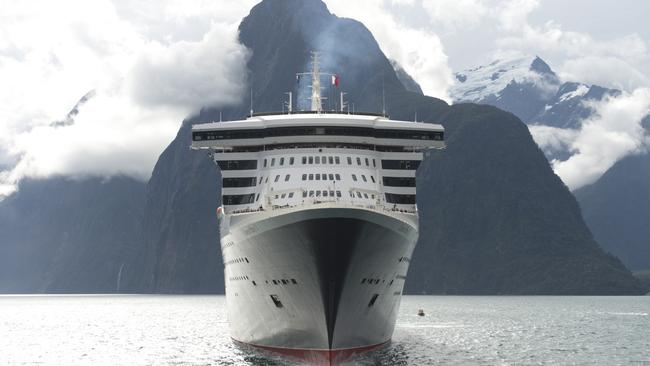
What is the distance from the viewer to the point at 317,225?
53.9m

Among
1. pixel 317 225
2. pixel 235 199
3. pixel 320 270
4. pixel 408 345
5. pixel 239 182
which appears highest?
pixel 239 182

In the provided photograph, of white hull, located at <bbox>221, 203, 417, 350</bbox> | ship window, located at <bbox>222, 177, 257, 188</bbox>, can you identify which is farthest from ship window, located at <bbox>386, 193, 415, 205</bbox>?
ship window, located at <bbox>222, 177, 257, 188</bbox>

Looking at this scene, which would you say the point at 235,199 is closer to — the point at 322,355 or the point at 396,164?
the point at 396,164

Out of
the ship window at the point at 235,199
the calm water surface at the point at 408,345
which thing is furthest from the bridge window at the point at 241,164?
the calm water surface at the point at 408,345

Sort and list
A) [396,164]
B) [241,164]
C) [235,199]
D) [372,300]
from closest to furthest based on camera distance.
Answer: [372,300], [235,199], [241,164], [396,164]

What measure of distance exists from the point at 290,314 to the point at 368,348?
19.5ft

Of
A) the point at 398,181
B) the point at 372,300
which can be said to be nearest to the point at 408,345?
the point at 398,181

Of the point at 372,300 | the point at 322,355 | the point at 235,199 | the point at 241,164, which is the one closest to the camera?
the point at 322,355

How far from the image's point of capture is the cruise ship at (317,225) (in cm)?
5481

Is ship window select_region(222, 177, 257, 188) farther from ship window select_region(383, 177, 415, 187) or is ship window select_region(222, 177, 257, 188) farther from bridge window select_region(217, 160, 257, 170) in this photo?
ship window select_region(383, 177, 415, 187)

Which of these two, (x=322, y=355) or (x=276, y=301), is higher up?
(x=276, y=301)

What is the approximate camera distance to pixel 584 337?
93.6m

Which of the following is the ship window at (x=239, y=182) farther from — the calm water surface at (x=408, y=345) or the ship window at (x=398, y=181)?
the calm water surface at (x=408, y=345)

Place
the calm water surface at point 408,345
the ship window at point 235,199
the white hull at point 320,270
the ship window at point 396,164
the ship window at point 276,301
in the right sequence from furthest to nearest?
1. the calm water surface at point 408,345
2. the ship window at point 396,164
3. the ship window at point 235,199
4. the ship window at point 276,301
5. the white hull at point 320,270
